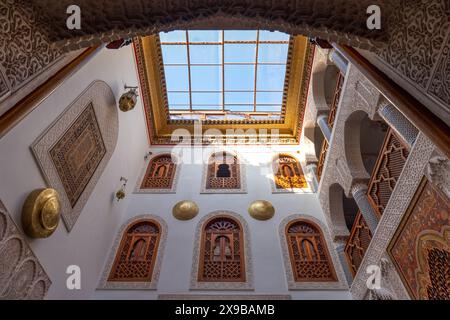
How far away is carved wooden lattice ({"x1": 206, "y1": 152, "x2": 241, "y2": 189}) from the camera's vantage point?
5461 millimetres

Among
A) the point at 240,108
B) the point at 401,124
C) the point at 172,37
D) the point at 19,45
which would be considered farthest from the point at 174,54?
the point at 19,45

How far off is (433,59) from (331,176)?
339cm

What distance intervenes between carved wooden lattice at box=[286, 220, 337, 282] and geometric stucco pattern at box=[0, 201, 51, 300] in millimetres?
3008

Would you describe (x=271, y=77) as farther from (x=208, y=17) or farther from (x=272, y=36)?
(x=208, y=17)

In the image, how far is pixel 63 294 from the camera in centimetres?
306

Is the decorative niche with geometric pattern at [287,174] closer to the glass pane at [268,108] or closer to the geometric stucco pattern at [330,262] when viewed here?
the geometric stucco pattern at [330,262]

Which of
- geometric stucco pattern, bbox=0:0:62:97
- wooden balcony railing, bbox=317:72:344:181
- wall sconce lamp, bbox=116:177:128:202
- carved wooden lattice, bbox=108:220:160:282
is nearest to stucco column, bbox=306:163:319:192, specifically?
wooden balcony railing, bbox=317:72:344:181

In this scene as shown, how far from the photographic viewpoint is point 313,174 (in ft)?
17.8

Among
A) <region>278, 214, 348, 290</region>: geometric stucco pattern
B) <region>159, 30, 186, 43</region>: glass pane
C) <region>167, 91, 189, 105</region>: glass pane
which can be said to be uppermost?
<region>167, 91, 189, 105</region>: glass pane

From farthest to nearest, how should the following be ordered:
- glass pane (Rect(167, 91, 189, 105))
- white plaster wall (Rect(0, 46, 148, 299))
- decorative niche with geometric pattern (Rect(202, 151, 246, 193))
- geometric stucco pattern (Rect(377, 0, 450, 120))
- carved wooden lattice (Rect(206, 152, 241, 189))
Answer: glass pane (Rect(167, 91, 189, 105)) < carved wooden lattice (Rect(206, 152, 241, 189)) < decorative niche with geometric pattern (Rect(202, 151, 246, 193)) < white plaster wall (Rect(0, 46, 148, 299)) < geometric stucco pattern (Rect(377, 0, 450, 120))

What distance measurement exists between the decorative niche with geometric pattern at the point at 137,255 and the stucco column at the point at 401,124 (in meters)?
3.38

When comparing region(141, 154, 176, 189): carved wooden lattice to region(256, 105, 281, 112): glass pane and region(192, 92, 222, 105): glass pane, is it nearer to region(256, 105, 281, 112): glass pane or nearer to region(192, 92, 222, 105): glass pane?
region(192, 92, 222, 105): glass pane

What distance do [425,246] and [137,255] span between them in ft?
11.8

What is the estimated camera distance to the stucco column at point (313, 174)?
17.2 feet
